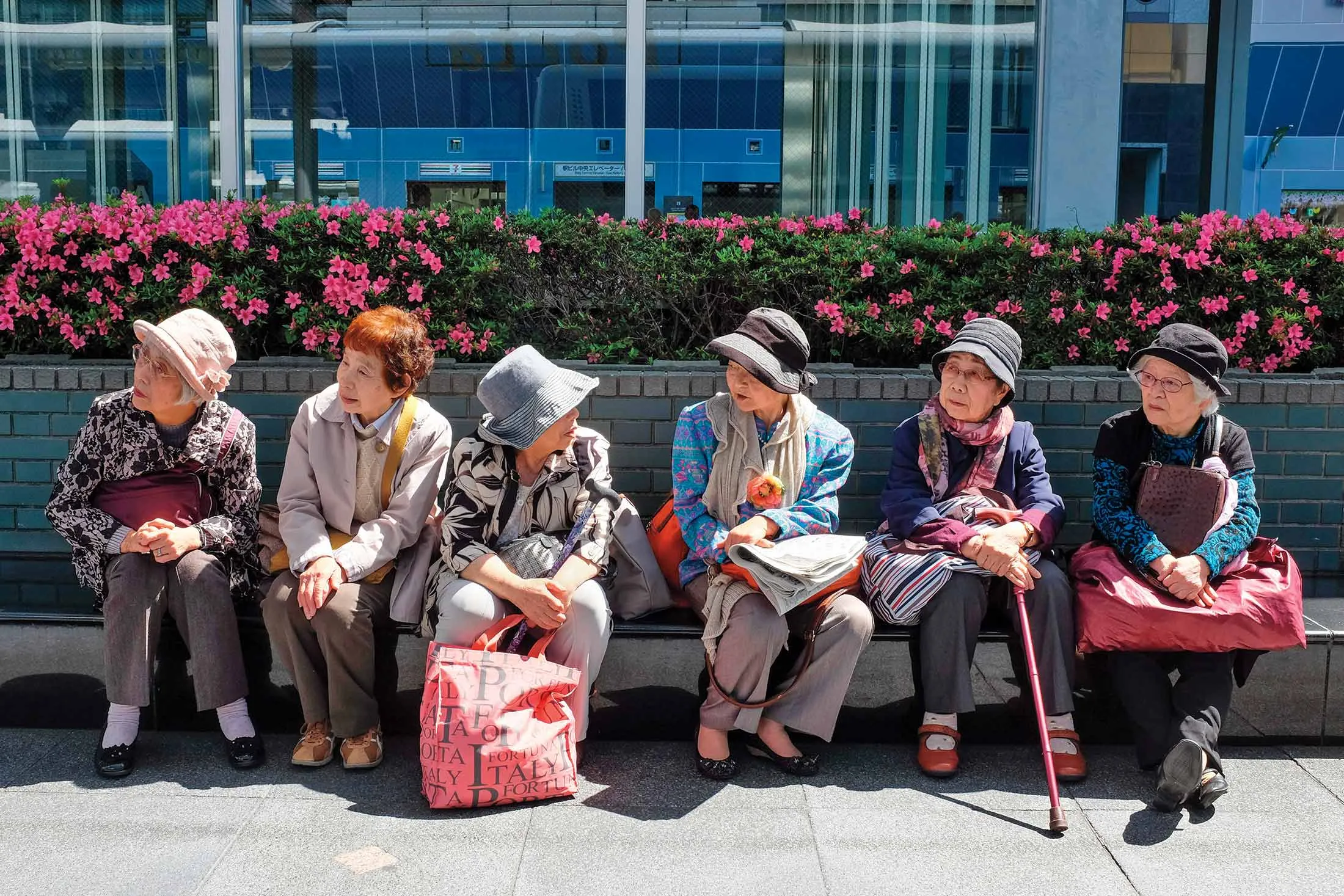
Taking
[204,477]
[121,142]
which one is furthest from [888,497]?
[121,142]

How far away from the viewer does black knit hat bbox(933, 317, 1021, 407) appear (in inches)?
152

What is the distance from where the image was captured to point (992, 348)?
154 inches

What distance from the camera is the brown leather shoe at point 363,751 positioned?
3.66m

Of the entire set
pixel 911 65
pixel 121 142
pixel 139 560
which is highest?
pixel 911 65

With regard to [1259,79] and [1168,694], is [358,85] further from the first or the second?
[1259,79]

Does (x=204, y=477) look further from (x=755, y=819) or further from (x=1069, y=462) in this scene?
(x=1069, y=462)


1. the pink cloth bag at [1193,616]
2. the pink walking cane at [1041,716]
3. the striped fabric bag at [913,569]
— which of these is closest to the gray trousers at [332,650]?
the striped fabric bag at [913,569]

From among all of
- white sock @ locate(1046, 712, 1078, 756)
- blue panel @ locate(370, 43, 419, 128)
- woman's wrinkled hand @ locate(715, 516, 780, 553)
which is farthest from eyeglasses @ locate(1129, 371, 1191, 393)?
blue panel @ locate(370, 43, 419, 128)

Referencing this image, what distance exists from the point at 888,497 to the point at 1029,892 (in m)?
1.43

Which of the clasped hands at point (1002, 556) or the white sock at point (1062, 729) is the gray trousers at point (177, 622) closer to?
the clasped hands at point (1002, 556)

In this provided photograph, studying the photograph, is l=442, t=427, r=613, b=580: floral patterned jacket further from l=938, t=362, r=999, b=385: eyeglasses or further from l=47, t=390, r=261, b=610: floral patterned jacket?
l=938, t=362, r=999, b=385: eyeglasses

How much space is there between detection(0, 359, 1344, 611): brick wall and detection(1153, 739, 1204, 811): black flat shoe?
1563 mm

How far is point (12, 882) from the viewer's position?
2.93 m

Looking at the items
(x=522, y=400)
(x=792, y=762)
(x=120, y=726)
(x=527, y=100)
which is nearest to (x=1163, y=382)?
(x=792, y=762)
